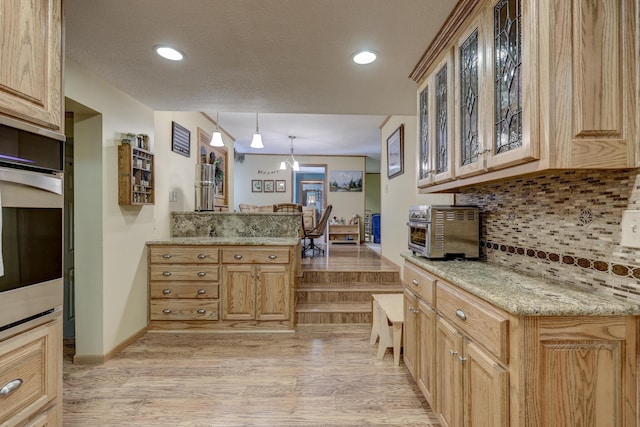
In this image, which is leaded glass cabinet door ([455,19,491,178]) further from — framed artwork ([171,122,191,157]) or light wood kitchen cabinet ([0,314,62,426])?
framed artwork ([171,122,191,157])

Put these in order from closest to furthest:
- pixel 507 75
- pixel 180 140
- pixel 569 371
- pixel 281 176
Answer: pixel 569 371, pixel 507 75, pixel 180 140, pixel 281 176

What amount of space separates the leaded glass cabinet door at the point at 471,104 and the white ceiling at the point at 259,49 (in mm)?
217

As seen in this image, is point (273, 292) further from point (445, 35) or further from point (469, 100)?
point (445, 35)

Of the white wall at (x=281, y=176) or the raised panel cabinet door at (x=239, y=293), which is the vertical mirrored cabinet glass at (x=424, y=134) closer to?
the raised panel cabinet door at (x=239, y=293)

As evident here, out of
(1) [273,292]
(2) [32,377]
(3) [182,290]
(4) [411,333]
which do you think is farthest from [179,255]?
(4) [411,333]

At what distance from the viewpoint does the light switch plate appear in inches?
40.8

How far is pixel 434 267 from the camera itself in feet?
5.50

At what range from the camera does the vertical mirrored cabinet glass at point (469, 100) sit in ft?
4.89

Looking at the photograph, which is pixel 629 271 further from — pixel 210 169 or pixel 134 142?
pixel 210 169

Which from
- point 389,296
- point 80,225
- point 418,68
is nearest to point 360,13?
point 418,68

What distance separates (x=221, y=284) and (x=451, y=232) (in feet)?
7.28

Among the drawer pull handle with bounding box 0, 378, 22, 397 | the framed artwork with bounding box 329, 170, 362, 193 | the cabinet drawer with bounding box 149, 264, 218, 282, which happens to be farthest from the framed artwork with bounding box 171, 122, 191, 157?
the framed artwork with bounding box 329, 170, 362, 193

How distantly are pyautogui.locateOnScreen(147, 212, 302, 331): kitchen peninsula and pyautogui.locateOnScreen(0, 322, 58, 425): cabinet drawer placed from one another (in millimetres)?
1828

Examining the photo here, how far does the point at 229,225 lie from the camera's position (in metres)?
3.50
